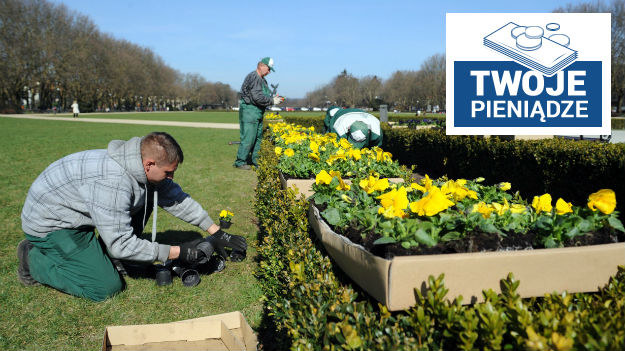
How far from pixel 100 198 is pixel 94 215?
12 cm

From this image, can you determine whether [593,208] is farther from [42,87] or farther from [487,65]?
[42,87]

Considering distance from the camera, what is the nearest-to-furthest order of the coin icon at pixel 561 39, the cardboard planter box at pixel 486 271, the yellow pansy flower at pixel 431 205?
the cardboard planter box at pixel 486 271 → the yellow pansy flower at pixel 431 205 → the coin icon at pixel 561 39

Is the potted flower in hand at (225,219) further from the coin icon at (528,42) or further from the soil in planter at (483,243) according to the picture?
the coin icon at (528,42)

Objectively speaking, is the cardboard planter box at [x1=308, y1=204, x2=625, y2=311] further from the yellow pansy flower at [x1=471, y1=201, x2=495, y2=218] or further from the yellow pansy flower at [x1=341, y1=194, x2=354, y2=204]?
the yellow pansy flower at [x1=341, y1=194, x2=354, y2=204]

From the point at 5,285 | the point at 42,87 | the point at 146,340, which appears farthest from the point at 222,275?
the point at 42,87

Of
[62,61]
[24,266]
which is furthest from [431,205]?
[62,61]

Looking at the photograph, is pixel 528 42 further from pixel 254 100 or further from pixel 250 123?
pixel 250 123

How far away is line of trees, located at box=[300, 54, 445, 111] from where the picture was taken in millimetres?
61950

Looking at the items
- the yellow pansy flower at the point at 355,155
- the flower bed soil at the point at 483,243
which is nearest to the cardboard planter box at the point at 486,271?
the flower bed soil at the point at 483,243

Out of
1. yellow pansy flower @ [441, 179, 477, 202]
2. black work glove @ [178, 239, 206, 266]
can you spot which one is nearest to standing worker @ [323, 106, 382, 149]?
black work glove @ [178, 239, 206, 266]

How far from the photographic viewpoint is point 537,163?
5.76m

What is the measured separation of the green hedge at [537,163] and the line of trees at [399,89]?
1985 inches

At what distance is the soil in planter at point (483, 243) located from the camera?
1.80 metres

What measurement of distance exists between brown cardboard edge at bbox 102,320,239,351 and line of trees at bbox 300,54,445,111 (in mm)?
56406
